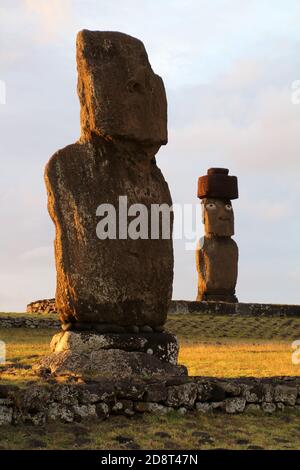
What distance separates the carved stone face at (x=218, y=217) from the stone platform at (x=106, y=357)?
55.9 feet

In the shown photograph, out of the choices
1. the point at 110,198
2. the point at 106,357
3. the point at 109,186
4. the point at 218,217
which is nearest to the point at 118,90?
the point at 109,186

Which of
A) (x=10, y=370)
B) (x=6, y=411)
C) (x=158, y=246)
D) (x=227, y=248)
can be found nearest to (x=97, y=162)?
(x=158, y=246)

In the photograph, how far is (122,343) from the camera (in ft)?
29.0

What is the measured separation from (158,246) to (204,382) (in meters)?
2.10

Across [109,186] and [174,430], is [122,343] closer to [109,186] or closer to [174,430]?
[174,430]

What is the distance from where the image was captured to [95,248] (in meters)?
8.88

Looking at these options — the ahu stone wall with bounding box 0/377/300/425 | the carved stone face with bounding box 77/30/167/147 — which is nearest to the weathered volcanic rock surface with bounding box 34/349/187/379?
the ahu stone wall with bounding box 0/377/300/425

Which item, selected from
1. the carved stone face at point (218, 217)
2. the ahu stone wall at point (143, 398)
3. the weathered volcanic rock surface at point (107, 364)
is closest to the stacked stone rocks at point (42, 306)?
the carved stone face at point (218, 217)

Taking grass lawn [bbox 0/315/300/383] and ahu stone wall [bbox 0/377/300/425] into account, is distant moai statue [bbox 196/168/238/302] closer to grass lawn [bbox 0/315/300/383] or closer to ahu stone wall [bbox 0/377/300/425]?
grass lawn [bbox 0/315/300/383]

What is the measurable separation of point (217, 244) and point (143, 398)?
18.4 m

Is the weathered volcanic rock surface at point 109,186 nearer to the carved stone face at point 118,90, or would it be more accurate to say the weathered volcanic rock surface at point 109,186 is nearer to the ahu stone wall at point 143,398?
the carved stone face at point 118,90

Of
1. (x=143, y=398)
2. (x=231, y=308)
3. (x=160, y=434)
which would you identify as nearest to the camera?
(x=160, y=434)

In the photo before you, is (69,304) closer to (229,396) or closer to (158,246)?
(158,246)
